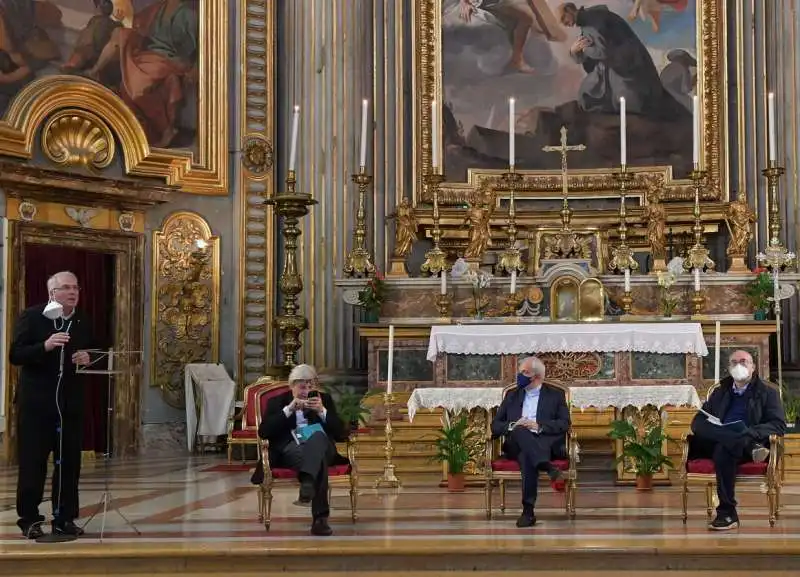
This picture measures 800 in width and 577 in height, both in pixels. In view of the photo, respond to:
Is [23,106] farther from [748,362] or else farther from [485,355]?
[748,362]

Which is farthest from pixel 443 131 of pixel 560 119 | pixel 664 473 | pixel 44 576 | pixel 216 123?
pixel 44 576

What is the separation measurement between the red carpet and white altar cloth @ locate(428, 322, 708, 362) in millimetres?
2185

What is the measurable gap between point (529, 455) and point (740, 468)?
1.32 metres

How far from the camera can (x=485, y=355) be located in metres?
11.4

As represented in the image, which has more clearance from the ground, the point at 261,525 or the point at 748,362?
the point at 748,362

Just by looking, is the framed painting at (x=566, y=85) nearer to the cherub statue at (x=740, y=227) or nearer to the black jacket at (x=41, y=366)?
the cherub statue at (x=740, y=227)

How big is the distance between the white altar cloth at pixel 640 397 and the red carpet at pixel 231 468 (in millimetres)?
3482

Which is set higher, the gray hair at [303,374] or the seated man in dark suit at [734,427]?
the gray hair at [303,374]

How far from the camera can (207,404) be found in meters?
13.8

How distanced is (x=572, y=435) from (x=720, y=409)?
0.98m

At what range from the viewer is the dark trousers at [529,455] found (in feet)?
25.8

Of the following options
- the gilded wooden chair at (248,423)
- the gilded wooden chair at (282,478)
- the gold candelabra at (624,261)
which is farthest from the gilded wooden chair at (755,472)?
the gilded wooden chair at (248,423)

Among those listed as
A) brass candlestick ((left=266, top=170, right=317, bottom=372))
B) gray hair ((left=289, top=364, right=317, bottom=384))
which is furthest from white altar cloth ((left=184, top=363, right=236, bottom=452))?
gray hair ((left=289, top=364, right=317, bottom=384))

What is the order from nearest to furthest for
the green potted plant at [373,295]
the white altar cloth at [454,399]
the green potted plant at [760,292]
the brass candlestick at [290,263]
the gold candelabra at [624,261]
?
the white altar cloth at [454,399]
the brass candlestick at [290,263]
the gold candelabra at [624,261]
the green potted plant at [760,292]
the green potted plant at [373,295]
